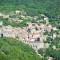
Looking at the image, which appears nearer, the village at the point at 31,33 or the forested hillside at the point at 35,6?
the village at the point at 31,33

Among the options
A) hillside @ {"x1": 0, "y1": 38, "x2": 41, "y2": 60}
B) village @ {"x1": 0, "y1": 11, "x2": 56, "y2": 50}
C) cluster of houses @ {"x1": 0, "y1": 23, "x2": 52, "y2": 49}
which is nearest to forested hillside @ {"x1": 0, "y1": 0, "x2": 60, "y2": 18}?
village @ {"x1": 0, "y1": 11, "x2": 56, "y2": 50}

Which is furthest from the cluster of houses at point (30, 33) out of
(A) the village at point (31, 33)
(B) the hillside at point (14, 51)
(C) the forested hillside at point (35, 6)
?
(C) the forested hillside at point (35, 6)

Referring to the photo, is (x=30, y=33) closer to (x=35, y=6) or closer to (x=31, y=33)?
(x=31, y=33)

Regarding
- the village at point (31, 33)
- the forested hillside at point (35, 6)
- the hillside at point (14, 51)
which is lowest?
the forested hillside at point (35, 6)

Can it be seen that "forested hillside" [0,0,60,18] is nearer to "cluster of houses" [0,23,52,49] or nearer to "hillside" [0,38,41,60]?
"cluster of houses" [0,23,52,49]

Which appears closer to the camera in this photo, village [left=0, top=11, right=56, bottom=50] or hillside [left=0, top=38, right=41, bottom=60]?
hillside [left=0, top=38, right=41, bottom=60]

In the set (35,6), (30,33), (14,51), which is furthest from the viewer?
(35,6)

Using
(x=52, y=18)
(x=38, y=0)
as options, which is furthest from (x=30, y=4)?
(x=52, y=18)

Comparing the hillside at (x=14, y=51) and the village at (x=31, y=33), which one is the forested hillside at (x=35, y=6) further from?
the hillside at (x=14, y=51)

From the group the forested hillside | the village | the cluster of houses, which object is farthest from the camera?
→ the forested hillside

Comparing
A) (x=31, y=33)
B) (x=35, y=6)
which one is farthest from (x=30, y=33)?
(x=35, y=6)
